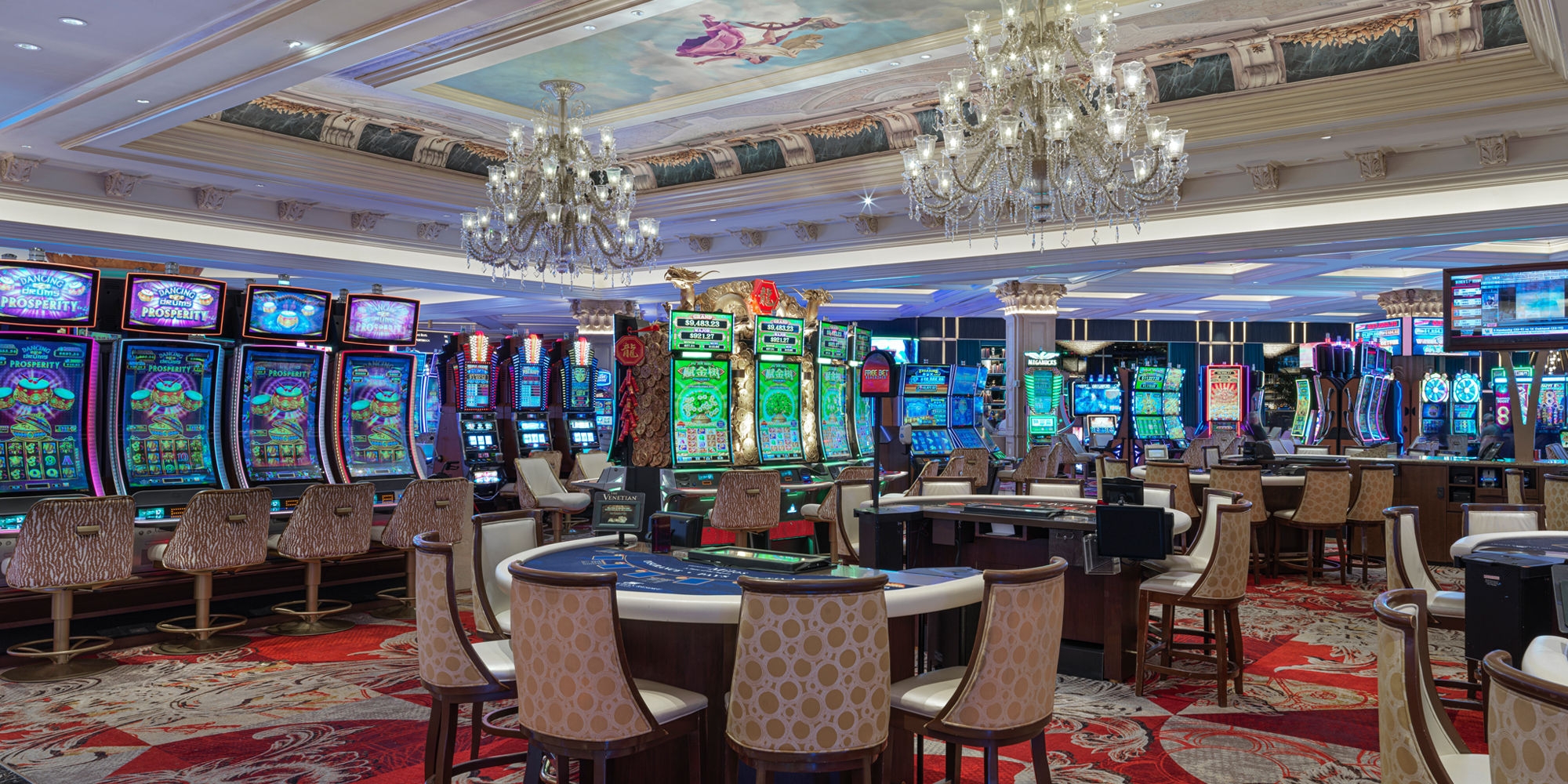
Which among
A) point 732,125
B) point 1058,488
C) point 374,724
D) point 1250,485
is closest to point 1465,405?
point 1250,485

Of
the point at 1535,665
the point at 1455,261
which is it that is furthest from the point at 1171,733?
the point at 1455,261

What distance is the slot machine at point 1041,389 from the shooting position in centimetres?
A: 1273

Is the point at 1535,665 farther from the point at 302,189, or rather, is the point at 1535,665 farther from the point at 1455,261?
the point at 1455,261

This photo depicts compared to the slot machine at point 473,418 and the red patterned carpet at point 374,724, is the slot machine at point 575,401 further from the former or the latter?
the red patterned carpet at point 374,724

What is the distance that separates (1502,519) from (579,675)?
4.39 meters

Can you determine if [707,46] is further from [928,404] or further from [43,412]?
[928,404]

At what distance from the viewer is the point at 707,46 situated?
21.3 ft

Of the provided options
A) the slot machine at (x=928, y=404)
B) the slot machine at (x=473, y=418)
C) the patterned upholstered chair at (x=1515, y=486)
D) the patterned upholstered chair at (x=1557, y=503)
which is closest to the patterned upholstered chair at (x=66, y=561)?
the slot machine at (x=473, y=418)

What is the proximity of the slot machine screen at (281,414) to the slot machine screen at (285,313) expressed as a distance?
104 millimetres

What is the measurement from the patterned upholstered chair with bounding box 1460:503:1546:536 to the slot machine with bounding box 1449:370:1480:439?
10932 mm

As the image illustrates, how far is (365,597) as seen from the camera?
662cm

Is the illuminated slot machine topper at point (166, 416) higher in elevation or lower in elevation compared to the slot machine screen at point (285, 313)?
lower

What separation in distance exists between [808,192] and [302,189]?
4140 millimetres

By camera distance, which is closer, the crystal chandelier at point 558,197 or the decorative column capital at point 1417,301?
the crystal chandelier at point 558,197
